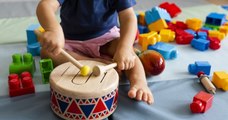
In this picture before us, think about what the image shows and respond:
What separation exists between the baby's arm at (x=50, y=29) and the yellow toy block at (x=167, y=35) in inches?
14.3

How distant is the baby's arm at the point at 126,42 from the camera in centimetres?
69

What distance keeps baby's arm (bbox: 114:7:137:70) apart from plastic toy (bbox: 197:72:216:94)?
0.18m

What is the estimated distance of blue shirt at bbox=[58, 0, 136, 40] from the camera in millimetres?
809

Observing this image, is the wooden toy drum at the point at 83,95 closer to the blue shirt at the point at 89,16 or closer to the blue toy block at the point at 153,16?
the blue shirt at the point at 89,16

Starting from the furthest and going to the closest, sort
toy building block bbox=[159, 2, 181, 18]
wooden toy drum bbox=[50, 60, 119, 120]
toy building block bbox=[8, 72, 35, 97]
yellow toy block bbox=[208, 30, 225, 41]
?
toy building block bbox=[159, 2, 181, 18] < yellow toy block bbox=[208, 30, 225, 41] < toy building block bbox=[8, 72, 35, 97] < wooden toy drum bbox=[50, 60, 119, 120]

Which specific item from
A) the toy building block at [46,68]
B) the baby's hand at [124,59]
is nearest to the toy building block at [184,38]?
the baby's hand at [124,59]

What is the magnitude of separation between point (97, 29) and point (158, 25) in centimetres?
28

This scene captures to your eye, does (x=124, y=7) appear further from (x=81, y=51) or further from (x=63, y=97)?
(x=63, y=97)

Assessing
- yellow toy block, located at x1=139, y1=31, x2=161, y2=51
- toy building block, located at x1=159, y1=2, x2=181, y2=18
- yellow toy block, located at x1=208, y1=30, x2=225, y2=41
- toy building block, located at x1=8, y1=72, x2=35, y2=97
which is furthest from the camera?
toy building block, located at x1=159, y1=2, x2=181, y2=18

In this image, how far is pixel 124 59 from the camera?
2.24ft

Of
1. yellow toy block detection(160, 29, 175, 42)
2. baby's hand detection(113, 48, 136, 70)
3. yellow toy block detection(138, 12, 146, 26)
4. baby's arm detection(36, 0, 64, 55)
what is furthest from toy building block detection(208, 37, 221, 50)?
baby's arm detection(36, 0, 64, 55)

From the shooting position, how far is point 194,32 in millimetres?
1044

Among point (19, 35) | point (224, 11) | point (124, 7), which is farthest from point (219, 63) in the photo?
point (19, 35)

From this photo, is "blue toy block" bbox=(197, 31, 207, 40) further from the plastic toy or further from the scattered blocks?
the plastic toy
